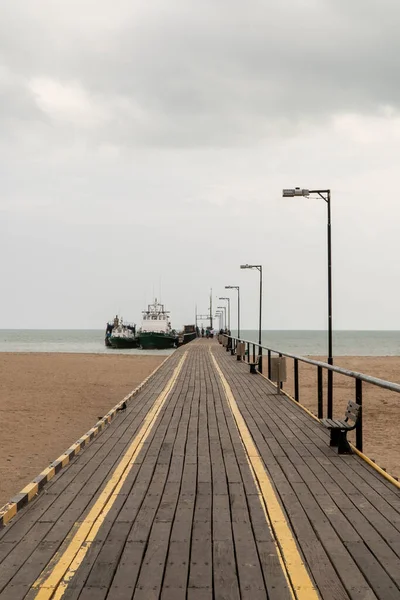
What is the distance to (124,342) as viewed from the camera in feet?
287

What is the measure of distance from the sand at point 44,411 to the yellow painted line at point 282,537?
151 inches

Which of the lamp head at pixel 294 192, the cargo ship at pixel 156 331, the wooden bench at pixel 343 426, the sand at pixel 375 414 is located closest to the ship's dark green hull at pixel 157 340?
the cargo ship at pixel 156 331

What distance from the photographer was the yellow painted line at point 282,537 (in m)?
3.85

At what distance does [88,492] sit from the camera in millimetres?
6102

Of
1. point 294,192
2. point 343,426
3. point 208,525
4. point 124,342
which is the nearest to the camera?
point 208,525

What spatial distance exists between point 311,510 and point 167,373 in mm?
16863

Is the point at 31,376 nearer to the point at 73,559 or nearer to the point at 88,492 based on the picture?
the point at 88,492

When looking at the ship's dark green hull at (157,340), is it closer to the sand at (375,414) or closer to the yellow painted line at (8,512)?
the sand at (375,414)

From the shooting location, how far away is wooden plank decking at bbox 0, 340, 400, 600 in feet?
12.8

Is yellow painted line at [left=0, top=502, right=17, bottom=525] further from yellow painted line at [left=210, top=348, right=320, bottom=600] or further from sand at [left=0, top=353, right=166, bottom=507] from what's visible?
→ sand at [left=0, top=353, right=166, bottom=507]

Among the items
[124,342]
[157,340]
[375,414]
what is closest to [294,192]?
[375,414]

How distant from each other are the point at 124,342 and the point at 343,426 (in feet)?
267

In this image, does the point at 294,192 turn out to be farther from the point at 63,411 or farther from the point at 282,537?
the point at 282,537

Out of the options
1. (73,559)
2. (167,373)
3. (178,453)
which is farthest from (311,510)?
(167,373)
